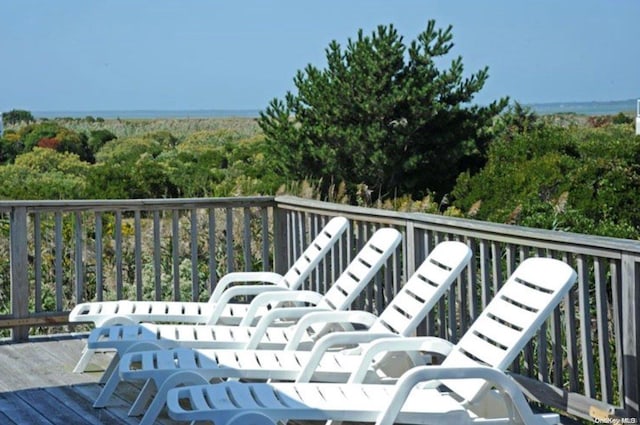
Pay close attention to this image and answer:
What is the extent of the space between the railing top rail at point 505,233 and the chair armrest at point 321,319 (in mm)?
694

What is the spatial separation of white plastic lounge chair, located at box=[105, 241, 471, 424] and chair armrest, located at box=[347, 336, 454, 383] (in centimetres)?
15

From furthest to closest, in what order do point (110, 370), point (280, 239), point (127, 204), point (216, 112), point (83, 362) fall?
point (216, 112), point (280, 239), point (127, 204), point (83, 362), point (110, 370)

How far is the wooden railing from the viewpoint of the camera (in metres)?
4.48

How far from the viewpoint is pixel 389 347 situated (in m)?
4.48

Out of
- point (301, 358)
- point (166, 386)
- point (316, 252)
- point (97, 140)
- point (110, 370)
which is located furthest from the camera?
point (97, 140)

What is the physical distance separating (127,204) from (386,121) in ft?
52.3

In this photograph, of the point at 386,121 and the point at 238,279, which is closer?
the point at 238,279

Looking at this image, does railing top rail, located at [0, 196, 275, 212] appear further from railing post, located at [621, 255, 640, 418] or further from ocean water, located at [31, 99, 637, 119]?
ocean water, located at [31, 99, 637, 119]

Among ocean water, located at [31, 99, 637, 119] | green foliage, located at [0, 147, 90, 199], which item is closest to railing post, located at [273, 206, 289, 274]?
green foliage, located at [0, 147, 90, 199]

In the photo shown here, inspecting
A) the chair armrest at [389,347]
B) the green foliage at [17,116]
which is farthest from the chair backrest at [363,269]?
the green foliage at [17,116]

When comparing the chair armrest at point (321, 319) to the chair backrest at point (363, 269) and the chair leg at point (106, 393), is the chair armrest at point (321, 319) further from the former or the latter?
the chair leg at point (106, 393)

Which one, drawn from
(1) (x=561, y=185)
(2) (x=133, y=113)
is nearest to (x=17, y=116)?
(2) (x=133, y=113)

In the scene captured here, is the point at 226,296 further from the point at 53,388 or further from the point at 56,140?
the point at 56,140

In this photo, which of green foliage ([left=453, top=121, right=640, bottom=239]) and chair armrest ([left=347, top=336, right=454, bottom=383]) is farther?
green foliage ([left=453, top=121, right=640, bottom=239])
